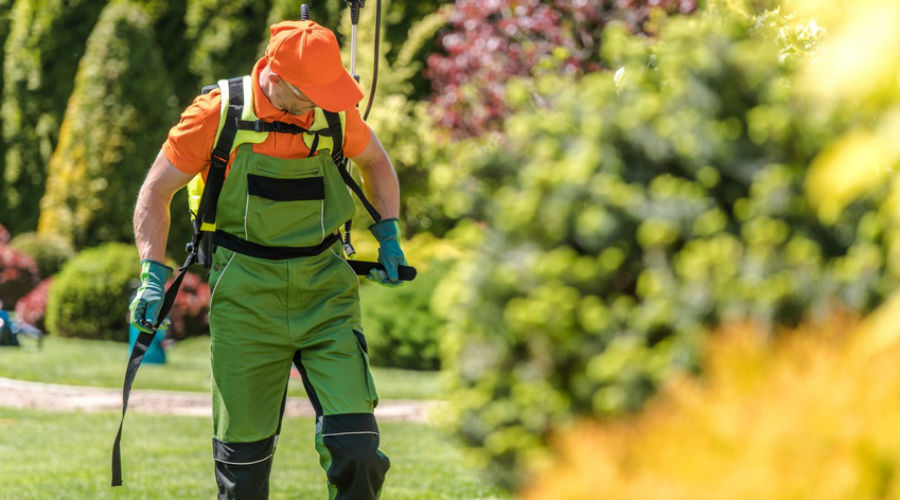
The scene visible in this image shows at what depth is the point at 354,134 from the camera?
4.09m

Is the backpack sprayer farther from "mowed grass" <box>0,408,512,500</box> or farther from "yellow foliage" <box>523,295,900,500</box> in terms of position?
"mowed grass" <box>0,408,512,500</box>

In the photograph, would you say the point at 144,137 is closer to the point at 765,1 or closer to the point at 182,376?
the point at 182,376

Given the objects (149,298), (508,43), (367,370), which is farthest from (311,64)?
(508,43)

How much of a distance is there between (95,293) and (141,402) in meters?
5.43

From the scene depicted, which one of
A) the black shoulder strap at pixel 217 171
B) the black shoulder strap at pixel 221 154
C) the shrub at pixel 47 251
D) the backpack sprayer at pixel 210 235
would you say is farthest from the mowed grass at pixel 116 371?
the black shoulder strap at pixel 221 154

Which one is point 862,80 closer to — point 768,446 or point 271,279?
point 768,446

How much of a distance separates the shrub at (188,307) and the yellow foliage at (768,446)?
513 inches

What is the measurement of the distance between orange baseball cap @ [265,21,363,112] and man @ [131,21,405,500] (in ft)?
0.05

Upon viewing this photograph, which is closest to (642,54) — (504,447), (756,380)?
(504,447)

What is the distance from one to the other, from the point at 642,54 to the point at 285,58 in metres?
2.28

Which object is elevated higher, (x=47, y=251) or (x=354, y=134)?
(x=354, y=134)

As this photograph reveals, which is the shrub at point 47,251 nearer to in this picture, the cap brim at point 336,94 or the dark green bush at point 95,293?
the dark green bush at point 95,293

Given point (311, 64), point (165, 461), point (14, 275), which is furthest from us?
point (14, 275)

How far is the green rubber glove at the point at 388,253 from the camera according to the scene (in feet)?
14.2
